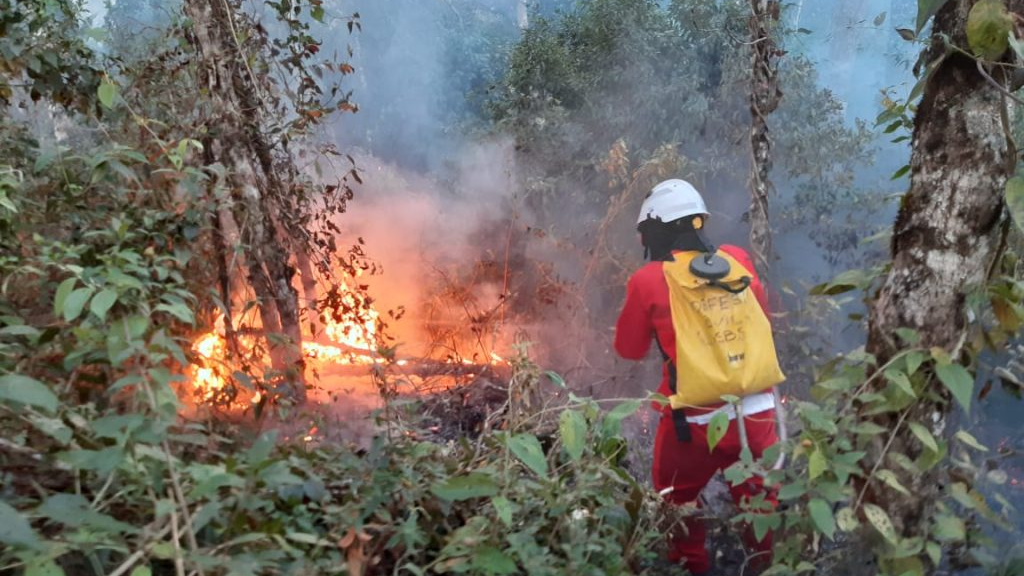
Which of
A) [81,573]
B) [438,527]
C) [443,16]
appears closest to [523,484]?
[438,527]

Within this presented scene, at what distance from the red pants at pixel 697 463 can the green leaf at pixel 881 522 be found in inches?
55.5

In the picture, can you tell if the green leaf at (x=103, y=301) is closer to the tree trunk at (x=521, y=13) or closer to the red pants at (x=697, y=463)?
the red pants at (x=697, y=463)

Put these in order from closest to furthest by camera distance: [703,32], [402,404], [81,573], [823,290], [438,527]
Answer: [81,573]
[438,527]
[823,290]
[402,404]
[703,32]

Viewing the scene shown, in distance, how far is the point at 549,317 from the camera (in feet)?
24.9

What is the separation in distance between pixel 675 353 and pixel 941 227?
1.73 meters

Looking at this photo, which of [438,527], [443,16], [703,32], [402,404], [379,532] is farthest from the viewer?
[443,16]

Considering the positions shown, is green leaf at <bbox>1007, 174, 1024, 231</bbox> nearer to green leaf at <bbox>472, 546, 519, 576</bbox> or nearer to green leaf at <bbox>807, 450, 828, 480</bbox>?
green leaf at <bbox>807, 450, 828, 480</bbox>

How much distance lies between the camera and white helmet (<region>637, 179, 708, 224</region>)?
11.7ft

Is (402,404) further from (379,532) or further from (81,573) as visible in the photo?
(81,573)

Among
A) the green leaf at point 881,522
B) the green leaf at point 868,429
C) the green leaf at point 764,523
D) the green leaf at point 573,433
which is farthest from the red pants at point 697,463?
the green leaf at point 573,433

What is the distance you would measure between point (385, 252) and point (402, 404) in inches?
267

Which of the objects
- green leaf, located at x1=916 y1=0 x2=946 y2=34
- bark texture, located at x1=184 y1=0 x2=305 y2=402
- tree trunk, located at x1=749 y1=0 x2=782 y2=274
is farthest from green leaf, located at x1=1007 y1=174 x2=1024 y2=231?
bark texture, located at x1=184 y1=0 x2=305 y2=402

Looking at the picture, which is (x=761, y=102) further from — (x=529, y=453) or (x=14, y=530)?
(x=14, y=530)

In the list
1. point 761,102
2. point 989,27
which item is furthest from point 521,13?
point 989,27
